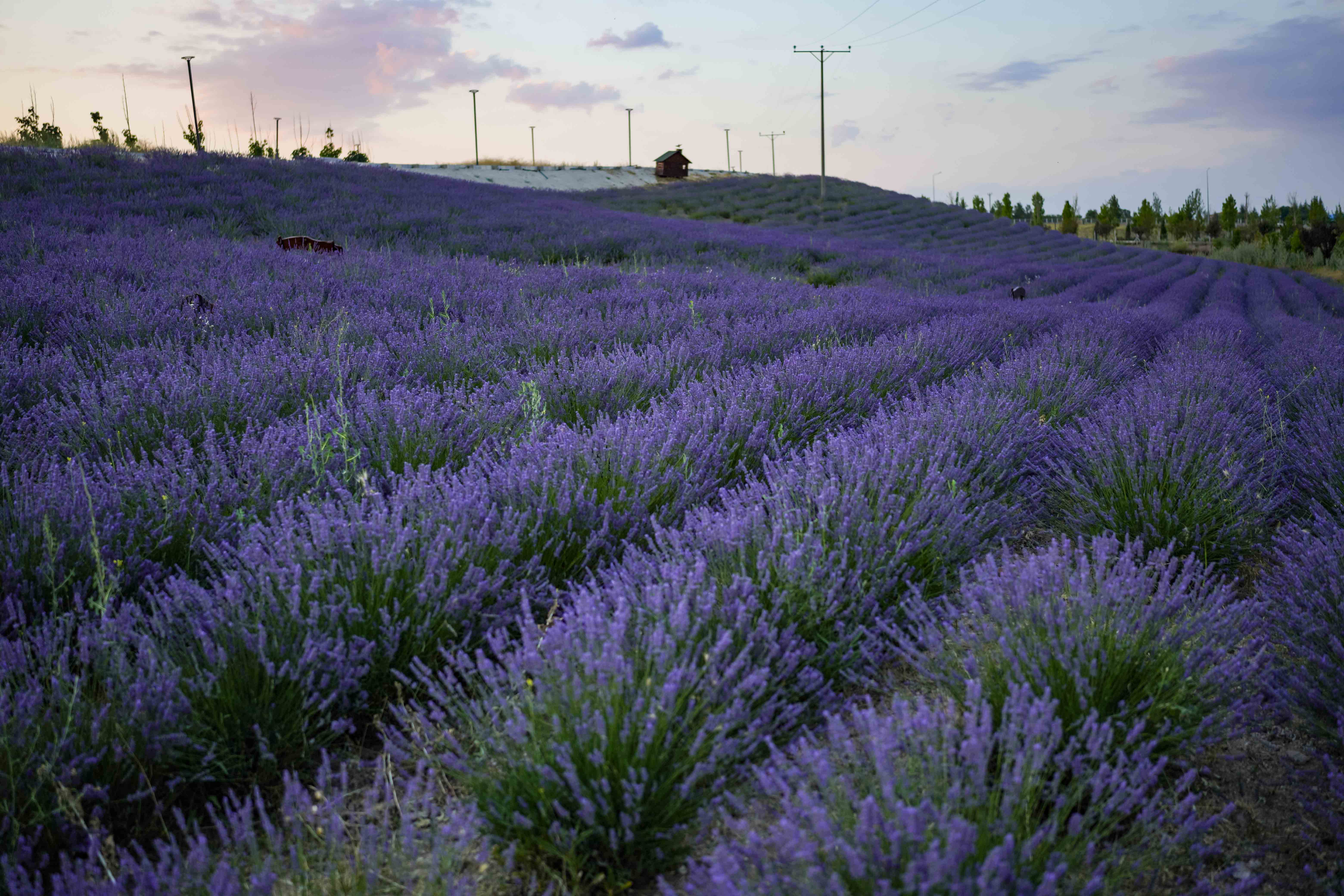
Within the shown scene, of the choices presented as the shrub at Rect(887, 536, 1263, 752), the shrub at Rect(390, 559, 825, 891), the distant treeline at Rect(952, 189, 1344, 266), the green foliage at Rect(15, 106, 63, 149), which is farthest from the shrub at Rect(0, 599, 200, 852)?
the distant treeline at Rect(952, 189, 1344, 266)

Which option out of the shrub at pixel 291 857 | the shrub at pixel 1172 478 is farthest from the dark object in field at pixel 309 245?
the shrub at pixel 291 857

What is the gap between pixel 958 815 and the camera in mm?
1008

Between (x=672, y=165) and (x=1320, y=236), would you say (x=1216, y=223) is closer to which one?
(x=1320, y=236)

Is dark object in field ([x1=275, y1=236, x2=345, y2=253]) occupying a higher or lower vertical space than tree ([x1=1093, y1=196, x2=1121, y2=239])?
lower

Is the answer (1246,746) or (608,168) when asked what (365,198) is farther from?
(608,168)

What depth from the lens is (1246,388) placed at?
4.12 m

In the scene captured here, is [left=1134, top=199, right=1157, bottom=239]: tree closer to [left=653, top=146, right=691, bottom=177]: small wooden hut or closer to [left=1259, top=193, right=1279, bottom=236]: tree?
[left=1259, top=193, right=1279, bottom=236]: tree

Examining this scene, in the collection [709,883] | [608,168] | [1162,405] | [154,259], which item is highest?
[608,168]

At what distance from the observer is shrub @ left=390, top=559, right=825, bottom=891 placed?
1.21 metres

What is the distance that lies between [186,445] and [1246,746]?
287 centimetres

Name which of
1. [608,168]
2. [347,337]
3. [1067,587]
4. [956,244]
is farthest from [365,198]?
[608,168]

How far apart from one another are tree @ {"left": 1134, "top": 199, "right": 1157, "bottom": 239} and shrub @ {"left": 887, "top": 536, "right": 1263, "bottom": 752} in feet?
194

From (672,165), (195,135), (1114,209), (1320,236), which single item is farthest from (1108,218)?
(195,135)

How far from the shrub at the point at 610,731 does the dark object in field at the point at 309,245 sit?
683cm
